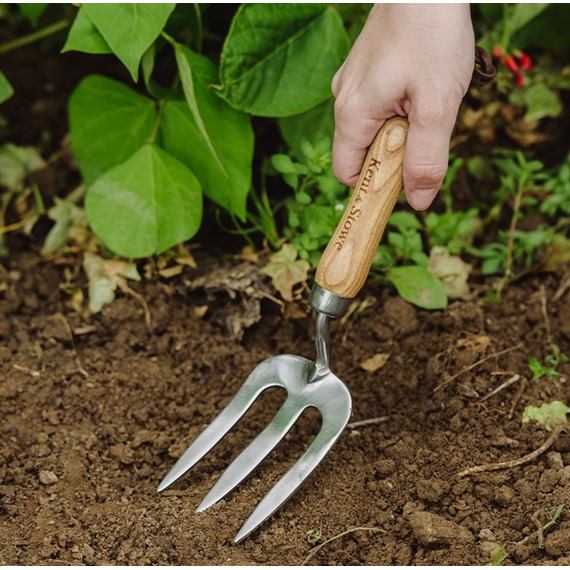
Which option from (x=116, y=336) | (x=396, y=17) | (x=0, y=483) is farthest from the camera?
(x=116, y=336)

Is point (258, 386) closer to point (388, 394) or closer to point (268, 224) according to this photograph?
point (388, 394)

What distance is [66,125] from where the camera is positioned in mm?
2361

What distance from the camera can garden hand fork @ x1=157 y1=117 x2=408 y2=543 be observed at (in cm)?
150

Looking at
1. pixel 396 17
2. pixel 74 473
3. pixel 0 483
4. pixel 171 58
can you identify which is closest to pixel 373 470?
pixel 74 473

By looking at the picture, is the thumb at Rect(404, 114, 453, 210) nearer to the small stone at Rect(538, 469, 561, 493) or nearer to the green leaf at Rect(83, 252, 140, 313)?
the small stone at Rect(538, 469, 561, 493)

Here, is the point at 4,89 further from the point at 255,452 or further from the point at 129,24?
the point at 255,452

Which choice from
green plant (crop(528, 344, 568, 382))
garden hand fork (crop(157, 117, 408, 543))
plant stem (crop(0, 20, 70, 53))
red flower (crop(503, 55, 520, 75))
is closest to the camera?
garden hand fork (crop(157, 117, 408, 543))

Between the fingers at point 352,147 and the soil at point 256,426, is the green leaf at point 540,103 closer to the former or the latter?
the soil at point 256,426

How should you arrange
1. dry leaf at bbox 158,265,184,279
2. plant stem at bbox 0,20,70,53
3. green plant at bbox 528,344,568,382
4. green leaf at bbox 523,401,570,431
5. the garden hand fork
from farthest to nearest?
plant stem at bbox 0,20,70,53, dry leaf at bbox 158,265,184,279, green plant at bbox 528,344,568,382, green leaf at bbox 523,401,570,431, the garden hand fork

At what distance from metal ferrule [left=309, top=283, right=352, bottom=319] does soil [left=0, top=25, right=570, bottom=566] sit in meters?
0.25

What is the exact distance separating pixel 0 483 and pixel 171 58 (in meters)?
1.21

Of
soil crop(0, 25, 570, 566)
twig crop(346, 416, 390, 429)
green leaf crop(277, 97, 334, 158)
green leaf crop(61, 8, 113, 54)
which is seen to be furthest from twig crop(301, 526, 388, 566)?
green leaf crop(61, 8, 113, 54)

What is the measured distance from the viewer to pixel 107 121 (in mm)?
2012

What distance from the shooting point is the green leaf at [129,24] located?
1.68m
